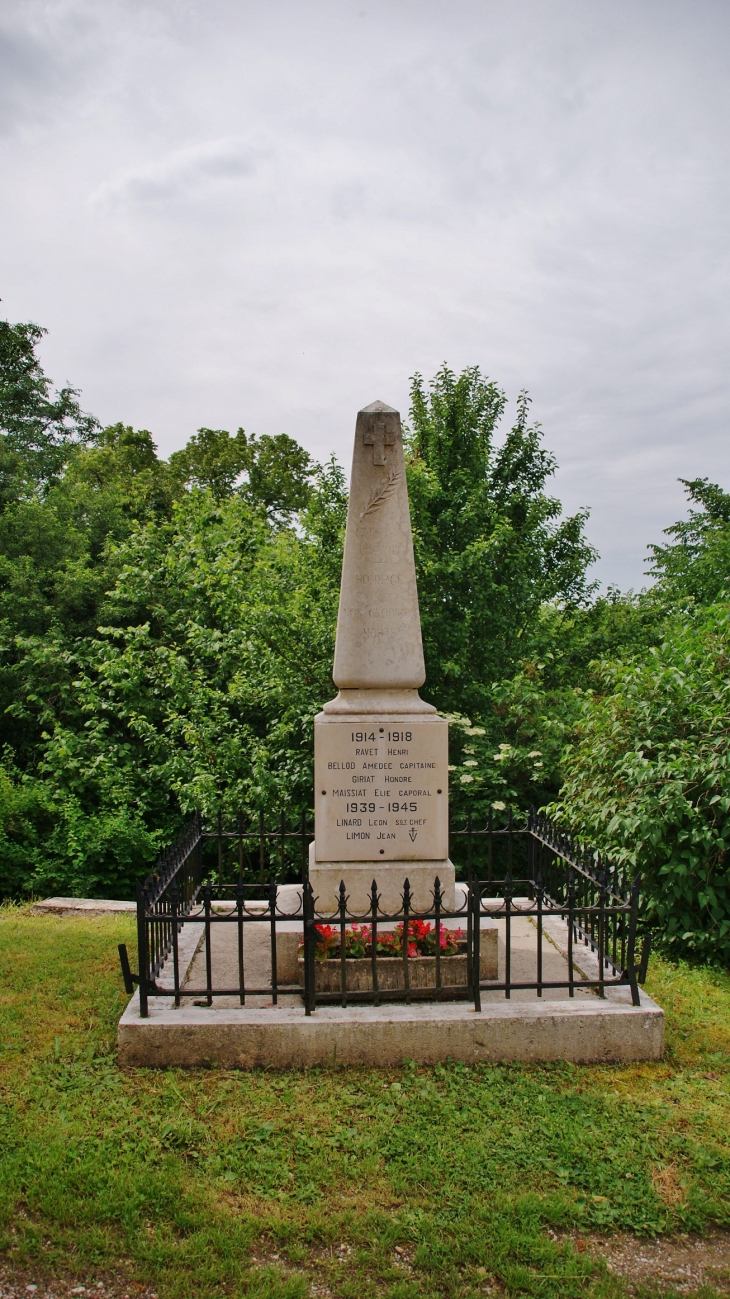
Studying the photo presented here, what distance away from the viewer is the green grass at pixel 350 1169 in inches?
113

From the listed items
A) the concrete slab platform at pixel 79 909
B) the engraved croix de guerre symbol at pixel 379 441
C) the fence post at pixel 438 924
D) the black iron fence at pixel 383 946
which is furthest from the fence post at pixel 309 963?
the concrete slab platform at pixel 79 909

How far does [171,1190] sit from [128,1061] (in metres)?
1.09

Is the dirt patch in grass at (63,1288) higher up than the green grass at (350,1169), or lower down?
lower down

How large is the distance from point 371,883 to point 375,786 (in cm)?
58

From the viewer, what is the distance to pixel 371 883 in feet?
17.0

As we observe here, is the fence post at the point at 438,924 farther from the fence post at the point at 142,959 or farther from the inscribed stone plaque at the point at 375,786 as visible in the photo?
the fence post at the point at 142,959

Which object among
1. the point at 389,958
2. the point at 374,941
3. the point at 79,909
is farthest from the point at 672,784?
the point at 79,909

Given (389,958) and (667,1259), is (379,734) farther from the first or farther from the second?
(667,1259)

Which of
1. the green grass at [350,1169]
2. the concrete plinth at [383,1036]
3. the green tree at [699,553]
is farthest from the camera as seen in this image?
the green tree at [699,553]

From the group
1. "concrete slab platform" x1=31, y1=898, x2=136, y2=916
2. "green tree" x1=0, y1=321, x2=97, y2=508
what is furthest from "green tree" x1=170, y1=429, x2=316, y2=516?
"concrete slab platform" x1=31, y1=898, x2=136, y2=916

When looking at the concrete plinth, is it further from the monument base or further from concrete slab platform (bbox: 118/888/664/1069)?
the monument base

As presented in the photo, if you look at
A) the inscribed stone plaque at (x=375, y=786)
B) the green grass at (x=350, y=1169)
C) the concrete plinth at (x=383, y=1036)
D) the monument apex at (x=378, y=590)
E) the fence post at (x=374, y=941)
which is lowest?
the green grass at (x=350, y=1169)

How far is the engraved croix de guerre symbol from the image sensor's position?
544cm

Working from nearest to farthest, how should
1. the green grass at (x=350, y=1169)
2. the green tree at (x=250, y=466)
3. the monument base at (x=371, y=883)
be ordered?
the green grass at (x=350, y=1169) → the monument base at (x=371, y=883) → the green tree at (x=250, y=466)
